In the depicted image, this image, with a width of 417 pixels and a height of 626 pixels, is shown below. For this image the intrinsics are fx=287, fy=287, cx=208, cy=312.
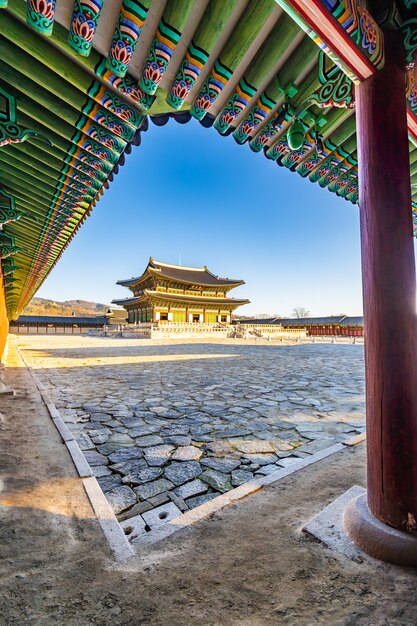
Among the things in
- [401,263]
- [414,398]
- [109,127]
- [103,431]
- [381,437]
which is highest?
[109,127]

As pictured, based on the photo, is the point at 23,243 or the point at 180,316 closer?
the point at 23,243

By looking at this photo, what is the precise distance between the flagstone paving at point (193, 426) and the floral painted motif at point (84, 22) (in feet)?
10.3

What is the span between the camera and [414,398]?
1545mm

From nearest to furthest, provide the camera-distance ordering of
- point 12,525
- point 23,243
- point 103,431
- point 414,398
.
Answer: point 414,398
point 12,525
point 103,431
point 23,243

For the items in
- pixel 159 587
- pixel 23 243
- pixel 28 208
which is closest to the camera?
pixel 159 587

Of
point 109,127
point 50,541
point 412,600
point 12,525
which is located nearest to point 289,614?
point 412,600

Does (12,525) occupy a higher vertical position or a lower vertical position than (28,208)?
lower

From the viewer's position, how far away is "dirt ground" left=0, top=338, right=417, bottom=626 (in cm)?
123

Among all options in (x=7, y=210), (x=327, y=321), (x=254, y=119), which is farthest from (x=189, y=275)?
(x=254, y=119)

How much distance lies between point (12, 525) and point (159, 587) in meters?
1.13

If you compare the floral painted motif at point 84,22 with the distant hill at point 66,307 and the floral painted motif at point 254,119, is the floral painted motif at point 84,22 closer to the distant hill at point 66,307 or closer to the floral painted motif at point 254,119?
the floral painted motif at point 254,119

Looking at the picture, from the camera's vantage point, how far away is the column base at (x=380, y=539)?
1455 mm

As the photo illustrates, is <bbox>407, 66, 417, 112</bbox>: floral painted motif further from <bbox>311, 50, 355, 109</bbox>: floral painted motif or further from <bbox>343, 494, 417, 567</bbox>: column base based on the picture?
<bbox>343, 494, 417, 567</bbox>: column base

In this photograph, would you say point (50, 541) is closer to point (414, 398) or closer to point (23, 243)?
point (414, 398)
